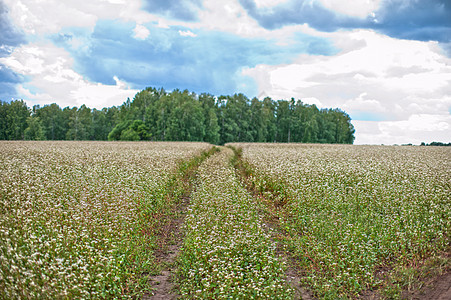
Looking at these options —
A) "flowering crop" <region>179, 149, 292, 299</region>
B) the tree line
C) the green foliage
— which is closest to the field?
"flowering crop" <region>179, 149, 292, 299</region>

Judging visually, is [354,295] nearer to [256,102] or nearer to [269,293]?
[269,293]

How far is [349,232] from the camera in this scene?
8562 mm

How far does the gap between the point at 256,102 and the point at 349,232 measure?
310 feet

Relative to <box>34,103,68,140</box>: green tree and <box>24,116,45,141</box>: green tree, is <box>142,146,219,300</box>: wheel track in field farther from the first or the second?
<box>34,103,68,140</box>: green tree

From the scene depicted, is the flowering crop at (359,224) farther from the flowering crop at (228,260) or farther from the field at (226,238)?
the flowering crop at (228,260)

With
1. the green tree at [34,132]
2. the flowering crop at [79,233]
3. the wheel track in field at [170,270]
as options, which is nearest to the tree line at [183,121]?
the green tree at [34,132]

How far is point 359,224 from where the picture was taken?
8.84 meters

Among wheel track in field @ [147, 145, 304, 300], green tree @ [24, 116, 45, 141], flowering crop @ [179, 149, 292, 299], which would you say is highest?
green tree @ [24, 116, 45, 141]

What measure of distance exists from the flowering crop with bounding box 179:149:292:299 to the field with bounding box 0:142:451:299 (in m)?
0.04

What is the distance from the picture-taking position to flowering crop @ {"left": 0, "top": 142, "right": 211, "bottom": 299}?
5.30 metres

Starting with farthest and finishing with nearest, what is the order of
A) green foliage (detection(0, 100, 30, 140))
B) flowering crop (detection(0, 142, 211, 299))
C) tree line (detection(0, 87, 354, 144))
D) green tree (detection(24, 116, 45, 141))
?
green foliage (detection(0, 100, 30, 140)) < green tree (detection(24, 116, 45, 141)) < tree line (detection(0, 87, 354, 144)) < flowering crop (detection(0, 142, 211, 299))

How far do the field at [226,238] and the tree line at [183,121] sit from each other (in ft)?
234

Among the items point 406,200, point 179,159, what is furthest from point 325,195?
point 179,159

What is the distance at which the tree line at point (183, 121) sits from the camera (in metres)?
84.8
